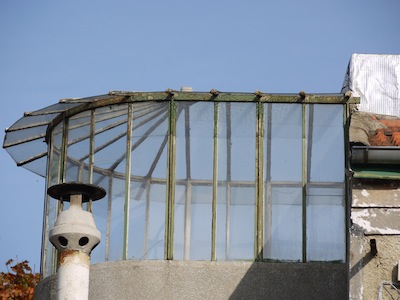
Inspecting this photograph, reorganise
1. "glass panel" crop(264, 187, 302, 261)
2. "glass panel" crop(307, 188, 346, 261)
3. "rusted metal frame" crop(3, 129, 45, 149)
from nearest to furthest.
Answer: "glass panel" crop(307, 188, 346, 261)
"glass panel" crop(264, 187, 302, 261)
"rusted metal frame" crop(3, 129, 45, 149)

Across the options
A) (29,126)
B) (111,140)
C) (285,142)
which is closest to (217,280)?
(285,142)

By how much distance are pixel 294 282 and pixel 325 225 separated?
1.17 metres

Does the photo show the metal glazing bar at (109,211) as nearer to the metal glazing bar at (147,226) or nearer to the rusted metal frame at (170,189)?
the metal glazing bar at (147,226)

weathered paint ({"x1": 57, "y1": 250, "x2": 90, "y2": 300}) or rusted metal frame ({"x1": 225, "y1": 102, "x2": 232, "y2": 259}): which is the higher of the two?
rusted metal frame ({"x1": 225, "y1": 102, "x2": 232, "y2": 259})

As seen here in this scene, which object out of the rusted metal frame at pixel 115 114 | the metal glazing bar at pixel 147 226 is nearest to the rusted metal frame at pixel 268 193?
the rusted metal frame at pixel 115 114

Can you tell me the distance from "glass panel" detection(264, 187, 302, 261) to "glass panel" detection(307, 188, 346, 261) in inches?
7.6

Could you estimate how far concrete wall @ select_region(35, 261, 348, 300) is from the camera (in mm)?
21438

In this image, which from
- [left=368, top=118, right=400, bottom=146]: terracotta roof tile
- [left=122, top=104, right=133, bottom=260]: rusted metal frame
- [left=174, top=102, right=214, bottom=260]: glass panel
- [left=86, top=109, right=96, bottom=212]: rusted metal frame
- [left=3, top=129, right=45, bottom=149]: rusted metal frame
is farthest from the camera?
[left=3, top=129, right=45, bottom=149]: rusted metal frame

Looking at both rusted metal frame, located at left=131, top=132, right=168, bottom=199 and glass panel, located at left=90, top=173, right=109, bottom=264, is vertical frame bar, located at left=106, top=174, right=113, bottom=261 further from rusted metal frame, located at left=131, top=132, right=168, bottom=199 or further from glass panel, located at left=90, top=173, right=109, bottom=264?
rusted metal frame, located at left=131, top=132, right=168, bottom=199

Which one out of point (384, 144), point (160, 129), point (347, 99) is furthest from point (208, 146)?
point (384, 144)

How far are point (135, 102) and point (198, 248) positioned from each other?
9.76 ft

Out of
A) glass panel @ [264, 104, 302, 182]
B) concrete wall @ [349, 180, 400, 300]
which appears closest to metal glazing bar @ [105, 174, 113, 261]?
glass panel @ [264, 104, 302, 182]

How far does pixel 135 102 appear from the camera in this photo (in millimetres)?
22812

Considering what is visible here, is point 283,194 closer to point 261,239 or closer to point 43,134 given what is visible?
point 261,239
